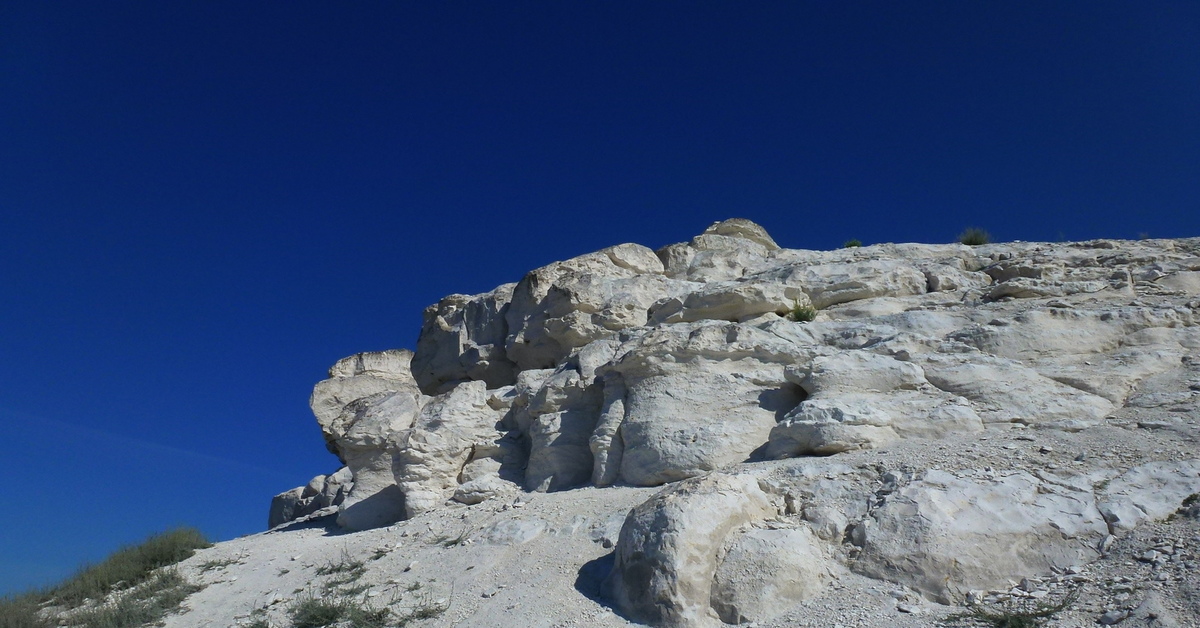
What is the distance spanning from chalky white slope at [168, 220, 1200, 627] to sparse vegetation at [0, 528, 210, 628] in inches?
23.2

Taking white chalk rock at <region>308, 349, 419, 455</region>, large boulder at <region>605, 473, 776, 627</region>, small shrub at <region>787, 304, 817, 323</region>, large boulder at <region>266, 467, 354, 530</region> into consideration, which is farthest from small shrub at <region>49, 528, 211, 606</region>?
small shrub at <region>787, 304, 817, 323</region>

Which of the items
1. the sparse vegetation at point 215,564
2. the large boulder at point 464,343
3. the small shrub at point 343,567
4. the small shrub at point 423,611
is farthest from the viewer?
the large boulder at point 464,343

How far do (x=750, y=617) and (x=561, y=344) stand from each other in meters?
10.5

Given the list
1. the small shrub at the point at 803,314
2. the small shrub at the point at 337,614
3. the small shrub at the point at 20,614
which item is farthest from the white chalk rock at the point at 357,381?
the small shrub at the point at 337,614

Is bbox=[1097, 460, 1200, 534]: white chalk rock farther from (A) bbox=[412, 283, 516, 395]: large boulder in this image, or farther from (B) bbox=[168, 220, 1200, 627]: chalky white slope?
(A) bbox=[412, 283, 516, 395]: large boulder

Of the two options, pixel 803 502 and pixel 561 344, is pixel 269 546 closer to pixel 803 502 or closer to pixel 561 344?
pixel 561 344

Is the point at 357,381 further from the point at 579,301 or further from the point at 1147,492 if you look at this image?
the point at 1147,492

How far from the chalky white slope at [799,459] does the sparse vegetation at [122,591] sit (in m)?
0.59

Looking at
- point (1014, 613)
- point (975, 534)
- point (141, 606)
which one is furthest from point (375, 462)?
point (1014, 613)

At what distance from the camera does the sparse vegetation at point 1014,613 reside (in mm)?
5988

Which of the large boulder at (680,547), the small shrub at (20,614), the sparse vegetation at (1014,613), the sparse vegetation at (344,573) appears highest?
the small shrub at (20,614)

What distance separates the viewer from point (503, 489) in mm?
12234

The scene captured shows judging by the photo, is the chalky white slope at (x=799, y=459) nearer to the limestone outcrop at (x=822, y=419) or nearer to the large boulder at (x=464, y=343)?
the limestone outcrop at (x=822, y=419)

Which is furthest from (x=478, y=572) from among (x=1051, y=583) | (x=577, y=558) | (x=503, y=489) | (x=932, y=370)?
(x=932, y=370)
